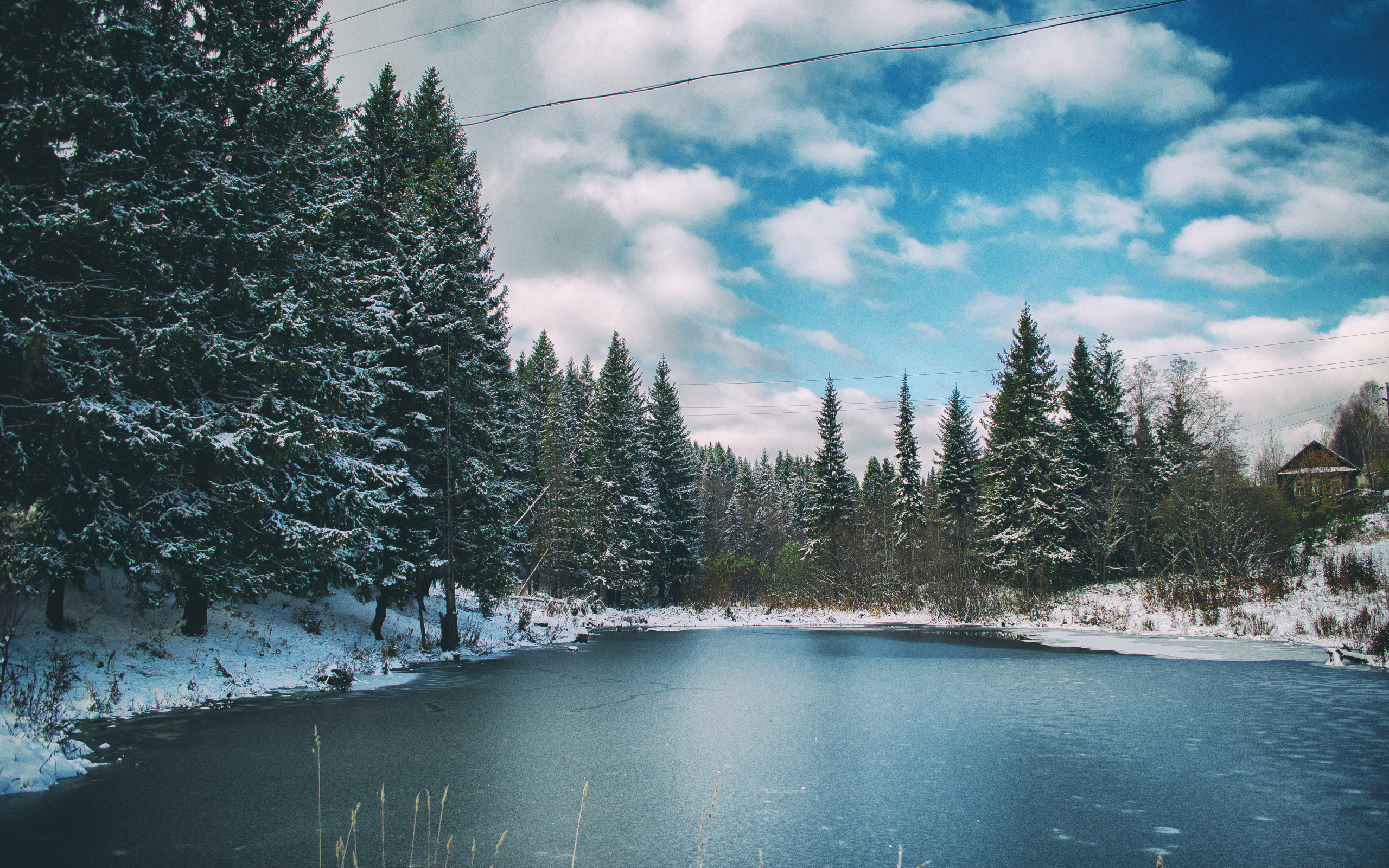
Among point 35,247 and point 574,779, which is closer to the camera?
point 574,779

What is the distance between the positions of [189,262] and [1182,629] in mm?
31972

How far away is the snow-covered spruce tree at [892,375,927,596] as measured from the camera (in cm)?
4975

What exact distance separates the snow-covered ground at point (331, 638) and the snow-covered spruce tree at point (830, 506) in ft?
47.5

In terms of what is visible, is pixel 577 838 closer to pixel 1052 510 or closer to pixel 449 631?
pixel 449 631

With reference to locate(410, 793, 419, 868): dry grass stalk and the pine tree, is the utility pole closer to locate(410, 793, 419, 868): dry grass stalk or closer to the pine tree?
locate(410, 793, 419, 868): dry grass stalk

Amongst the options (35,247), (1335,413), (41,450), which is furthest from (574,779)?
(1335,413)

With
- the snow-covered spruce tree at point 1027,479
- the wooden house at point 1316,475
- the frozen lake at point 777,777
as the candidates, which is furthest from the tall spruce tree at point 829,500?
the frozen lake at point 777,777

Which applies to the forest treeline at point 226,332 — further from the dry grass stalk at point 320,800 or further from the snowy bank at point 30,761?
the dry grass stalk at point 320,800

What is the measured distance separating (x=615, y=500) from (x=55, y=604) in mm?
30685

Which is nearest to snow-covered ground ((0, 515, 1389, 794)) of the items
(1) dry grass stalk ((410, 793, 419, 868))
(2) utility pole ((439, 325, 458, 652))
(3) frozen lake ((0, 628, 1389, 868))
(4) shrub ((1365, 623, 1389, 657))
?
(2) utility pole ((439, 325, 458, 652))

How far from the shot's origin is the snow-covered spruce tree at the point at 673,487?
4853 cm

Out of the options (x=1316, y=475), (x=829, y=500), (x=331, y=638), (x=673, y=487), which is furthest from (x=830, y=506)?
(x=331, y=638)

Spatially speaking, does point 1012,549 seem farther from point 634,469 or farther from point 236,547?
point 236,547

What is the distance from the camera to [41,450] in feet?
35.6
